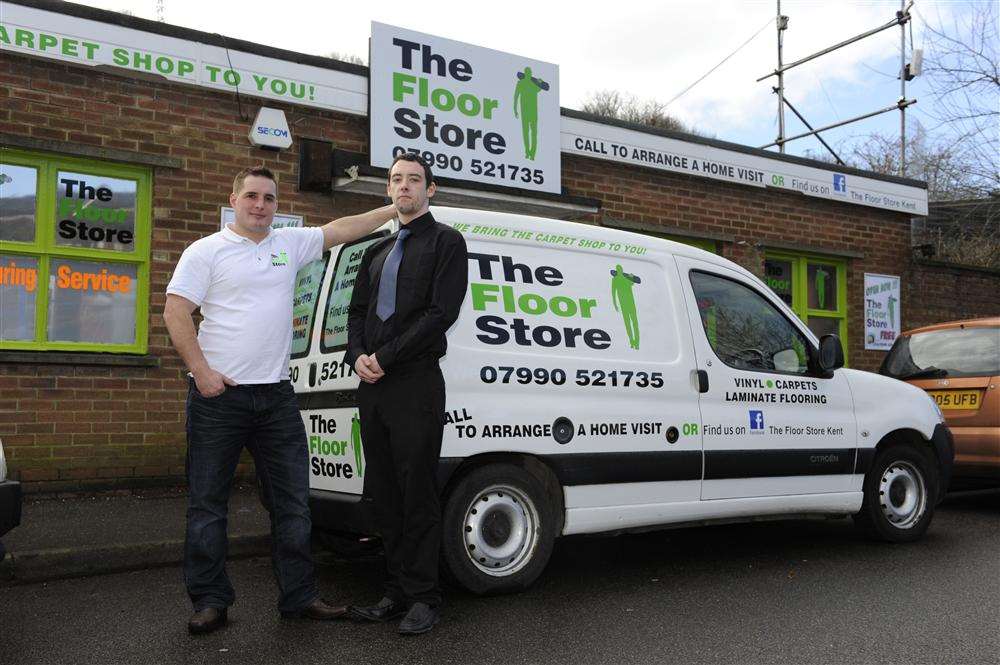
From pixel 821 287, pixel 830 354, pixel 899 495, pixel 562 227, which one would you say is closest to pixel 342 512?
pixel 562 227

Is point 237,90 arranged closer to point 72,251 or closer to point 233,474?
point 72,251

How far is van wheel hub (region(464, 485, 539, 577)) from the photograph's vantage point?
437 cm

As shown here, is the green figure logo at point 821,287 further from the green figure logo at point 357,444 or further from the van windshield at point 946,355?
the green figure logo at point 357,444

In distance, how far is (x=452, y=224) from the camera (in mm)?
4531

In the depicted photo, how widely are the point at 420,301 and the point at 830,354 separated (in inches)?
117

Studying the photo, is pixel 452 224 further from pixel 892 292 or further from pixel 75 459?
pixel 892 292

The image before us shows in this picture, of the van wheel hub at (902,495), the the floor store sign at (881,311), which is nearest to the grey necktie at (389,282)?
the van wheel hub at (902,495)

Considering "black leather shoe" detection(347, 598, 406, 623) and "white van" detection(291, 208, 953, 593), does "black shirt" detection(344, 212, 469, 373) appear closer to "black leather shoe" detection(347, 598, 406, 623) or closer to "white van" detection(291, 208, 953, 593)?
"white van" detection(291, 208, 953, 593)

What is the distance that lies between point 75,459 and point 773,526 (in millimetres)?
5578

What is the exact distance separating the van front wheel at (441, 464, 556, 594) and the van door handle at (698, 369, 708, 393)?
1223mm

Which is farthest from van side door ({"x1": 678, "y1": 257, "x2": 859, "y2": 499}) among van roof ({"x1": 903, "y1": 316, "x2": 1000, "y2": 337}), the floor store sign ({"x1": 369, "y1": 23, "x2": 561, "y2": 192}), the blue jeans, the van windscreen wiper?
the floor store sign ({"x1": 369, "y1": 23, "x2": 561, "y2": 192})

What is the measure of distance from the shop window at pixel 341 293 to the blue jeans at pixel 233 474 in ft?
1.83

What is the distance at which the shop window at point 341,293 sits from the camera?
14.9 feet

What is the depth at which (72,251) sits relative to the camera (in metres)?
7.28
